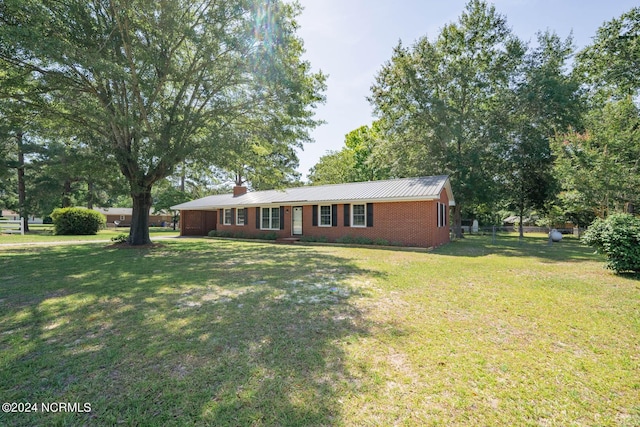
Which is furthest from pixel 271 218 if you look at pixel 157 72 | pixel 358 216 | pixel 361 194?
pixel 157 72

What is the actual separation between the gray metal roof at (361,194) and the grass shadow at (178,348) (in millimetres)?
8815

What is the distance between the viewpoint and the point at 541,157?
65.5 ft

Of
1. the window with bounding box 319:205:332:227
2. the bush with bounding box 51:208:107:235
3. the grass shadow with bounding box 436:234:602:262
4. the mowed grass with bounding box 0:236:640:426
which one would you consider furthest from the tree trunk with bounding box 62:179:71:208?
the grass shadow with bounding box 436:234:602:262

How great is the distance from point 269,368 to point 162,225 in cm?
5296

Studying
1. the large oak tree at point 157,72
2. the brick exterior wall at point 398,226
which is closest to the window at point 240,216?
the brick exterior wall at point 398,226

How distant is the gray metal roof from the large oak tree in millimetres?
4370

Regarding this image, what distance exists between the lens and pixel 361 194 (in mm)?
16156

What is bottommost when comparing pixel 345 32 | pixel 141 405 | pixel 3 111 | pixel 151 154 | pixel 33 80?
pixel 141 405

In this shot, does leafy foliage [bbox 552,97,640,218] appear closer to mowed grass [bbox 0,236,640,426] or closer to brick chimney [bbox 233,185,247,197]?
mowed grass [bbox 0,236,640,426]

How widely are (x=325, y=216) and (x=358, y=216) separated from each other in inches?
85.2

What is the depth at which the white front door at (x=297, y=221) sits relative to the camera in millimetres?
18391

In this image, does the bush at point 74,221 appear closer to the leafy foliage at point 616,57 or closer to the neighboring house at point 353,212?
the neighboring house at point 353,212

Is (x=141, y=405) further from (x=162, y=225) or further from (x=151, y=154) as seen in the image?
(x=162, y=225)

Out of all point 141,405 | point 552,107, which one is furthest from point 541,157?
point 141,405
